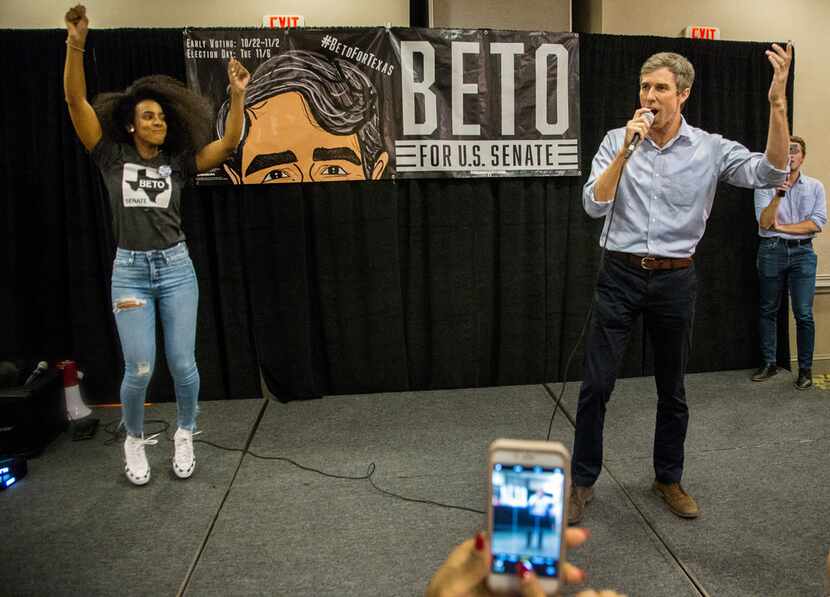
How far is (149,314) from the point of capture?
242 cm

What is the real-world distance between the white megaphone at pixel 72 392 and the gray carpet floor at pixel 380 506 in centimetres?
12

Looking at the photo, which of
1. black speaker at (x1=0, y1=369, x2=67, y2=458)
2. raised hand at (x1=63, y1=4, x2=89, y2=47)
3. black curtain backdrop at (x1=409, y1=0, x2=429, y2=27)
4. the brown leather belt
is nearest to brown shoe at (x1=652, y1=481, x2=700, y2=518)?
the brown leather belt

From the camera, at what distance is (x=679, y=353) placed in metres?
2.14

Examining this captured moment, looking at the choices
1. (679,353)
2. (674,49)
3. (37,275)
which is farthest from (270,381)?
(674,49)

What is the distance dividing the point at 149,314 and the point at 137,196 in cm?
48

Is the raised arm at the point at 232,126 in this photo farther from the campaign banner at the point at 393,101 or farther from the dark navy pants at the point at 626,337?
the dark navy pants at the point at 626,337

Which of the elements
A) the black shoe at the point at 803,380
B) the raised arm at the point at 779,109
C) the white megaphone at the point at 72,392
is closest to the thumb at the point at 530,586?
the raised arm at the point at 779,109

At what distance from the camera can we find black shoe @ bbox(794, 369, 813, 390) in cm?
364

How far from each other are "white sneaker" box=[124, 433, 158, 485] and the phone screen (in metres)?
2.12

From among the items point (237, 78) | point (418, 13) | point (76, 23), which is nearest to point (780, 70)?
point (237, 78)

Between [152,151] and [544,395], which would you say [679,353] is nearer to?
[544,395]

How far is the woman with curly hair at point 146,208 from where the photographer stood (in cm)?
235

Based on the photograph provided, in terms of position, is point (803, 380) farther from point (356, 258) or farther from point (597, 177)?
point (356, 258)

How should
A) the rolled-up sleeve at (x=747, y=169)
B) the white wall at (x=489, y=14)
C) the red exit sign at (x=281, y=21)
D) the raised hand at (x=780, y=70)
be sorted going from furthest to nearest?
the white wall at (x=489, y=14) → the red exit sign at (x=281, y=21) → the rolled-up sleeve at (x=747, y=169) → the raised hand at (x=780, y=70)
